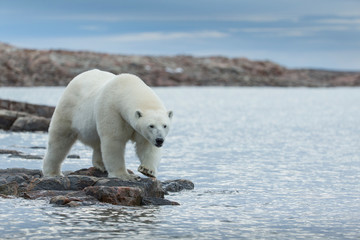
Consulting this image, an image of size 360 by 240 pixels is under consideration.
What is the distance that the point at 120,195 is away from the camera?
31.2 feet

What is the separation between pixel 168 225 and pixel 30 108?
61.0 ft

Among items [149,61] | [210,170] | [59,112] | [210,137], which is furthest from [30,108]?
[149,61]

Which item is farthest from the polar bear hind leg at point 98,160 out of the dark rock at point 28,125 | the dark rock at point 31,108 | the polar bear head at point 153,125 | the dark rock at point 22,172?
the dark rock at point 31,108

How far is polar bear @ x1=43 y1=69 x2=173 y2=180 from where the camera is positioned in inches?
361

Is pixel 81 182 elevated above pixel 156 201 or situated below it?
above

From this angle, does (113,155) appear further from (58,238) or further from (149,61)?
(149,61)

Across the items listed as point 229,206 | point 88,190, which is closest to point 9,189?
point 88,190

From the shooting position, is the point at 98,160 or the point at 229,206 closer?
the point at 229,206

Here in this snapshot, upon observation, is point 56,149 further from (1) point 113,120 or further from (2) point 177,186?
(2) point 177,186

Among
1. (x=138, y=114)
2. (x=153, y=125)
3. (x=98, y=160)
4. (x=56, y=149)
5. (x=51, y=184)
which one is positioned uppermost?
(x=138, y=114)

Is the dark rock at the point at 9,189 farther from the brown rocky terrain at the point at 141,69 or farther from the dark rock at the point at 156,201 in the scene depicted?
the brown rocky terrain at the point at 141,69

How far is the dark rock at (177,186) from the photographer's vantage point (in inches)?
439

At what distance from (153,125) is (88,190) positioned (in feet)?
4.85

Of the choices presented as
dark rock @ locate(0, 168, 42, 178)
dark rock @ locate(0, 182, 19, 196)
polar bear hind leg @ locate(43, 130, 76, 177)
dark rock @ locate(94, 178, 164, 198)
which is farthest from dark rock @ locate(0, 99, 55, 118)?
dark rock @ locate(94, 178, 164, 198)
